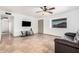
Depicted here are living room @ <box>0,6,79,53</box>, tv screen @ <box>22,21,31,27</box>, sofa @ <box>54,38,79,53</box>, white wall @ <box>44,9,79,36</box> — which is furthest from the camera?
tv screen @ <box>22,21,31,27</box>

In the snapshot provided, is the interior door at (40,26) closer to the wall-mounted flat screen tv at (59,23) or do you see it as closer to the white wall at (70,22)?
the white wall at (70,22)

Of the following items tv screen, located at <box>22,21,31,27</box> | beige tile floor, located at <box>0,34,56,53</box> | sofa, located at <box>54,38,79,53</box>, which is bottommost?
beige tile floor, located at <box>0,34,56,53</box>

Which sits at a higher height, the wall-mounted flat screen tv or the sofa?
the wall-mounted flat screen tv

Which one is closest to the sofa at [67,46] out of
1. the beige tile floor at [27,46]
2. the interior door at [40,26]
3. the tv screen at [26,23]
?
the beige tile floor at [27,46]

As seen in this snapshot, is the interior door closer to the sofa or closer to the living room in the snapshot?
the living room

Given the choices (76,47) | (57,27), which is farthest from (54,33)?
(76,47)

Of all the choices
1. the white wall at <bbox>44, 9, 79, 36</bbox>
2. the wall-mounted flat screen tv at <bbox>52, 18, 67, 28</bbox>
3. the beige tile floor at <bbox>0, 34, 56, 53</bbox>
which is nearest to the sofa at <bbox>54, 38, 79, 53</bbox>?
the beige tile floor at <bbox>0, 34, 56, 53</bbox>

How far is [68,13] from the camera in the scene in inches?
270

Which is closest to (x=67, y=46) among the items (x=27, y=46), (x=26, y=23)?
(x=27, y=46)

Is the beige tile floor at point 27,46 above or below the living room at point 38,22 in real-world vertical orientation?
below

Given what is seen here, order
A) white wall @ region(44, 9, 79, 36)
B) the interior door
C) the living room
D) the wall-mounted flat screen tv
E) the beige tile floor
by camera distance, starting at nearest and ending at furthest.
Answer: the beige tile floor < the living room < white wall @ region(44, 9, 79, 36) < the wall-mounted flat screen tv < the interior door

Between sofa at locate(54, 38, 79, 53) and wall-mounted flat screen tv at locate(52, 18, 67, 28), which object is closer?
sofa at locate(54, 38, 79, 53)
